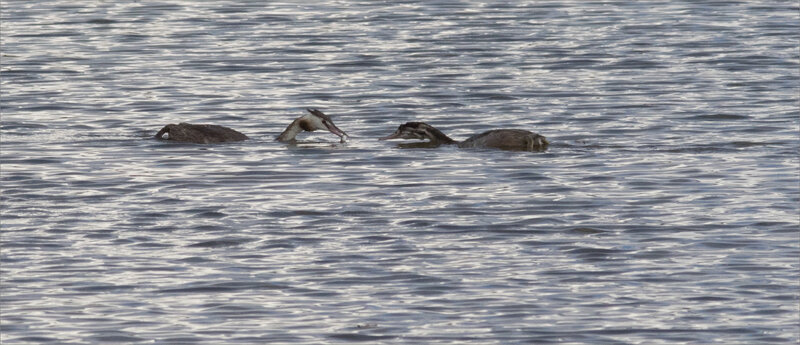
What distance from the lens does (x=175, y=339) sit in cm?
1168

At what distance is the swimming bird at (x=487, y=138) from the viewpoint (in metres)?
19.4

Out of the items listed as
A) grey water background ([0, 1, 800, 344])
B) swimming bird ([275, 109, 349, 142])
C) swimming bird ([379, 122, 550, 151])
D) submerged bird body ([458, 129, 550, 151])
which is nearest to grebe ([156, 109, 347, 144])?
swimming bird ([275, 109, 349, 142])

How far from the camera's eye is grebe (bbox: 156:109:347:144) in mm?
20172

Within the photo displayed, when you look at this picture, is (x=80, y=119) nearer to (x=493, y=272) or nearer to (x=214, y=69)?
(x=214, y=69)

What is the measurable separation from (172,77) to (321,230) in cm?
1177

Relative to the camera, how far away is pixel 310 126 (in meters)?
20.9

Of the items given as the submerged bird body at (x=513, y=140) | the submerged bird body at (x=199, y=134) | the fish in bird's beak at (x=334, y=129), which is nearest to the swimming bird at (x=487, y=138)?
the submerged bird body at (x=513, y=140)

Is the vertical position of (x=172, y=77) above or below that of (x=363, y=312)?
below

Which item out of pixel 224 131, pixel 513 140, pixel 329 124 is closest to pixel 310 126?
pixel 329 124

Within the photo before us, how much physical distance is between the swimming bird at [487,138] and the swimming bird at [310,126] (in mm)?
866

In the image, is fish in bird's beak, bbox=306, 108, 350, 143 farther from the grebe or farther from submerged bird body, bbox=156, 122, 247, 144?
submerged bird body, bbox=156, 122, 247, 144

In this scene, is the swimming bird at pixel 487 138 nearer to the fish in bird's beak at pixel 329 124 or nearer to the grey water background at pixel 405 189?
the grey water background at pixel 405 189

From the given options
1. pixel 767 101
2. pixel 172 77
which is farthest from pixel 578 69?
pixel 172 77

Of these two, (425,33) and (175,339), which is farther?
(425,33)
